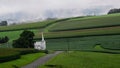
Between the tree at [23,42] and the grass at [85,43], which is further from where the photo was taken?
the tree at [23,42]

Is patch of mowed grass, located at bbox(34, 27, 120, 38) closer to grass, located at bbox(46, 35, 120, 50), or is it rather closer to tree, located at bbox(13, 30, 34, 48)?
grass, located at bbox(46, 35, 120, 50)

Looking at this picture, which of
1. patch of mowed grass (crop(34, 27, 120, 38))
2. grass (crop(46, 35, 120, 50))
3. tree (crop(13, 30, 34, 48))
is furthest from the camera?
patch of mowed grass (crop(34, 27, 120, 38))

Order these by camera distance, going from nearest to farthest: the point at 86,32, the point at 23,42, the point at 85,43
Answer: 1. the point at 23,42
2. the point at 85,43
3. the point at 86,32

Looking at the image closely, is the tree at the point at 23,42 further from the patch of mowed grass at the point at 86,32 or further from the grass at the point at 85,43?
the patch of mowed grass at the point at 86,32

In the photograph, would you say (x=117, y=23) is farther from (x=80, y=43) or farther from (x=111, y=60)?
(x=111, y=60)

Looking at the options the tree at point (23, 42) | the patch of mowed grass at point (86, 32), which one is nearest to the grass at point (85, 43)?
the patch of mowed grass at point (86, 32)

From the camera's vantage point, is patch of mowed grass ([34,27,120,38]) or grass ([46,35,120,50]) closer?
grass ([46,35,120,50])

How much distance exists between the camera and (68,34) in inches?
4469

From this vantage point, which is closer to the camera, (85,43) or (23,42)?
(23,42)

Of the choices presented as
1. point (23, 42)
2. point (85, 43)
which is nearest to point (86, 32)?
point (85, 43)

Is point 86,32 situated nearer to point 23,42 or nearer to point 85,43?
point 85,43

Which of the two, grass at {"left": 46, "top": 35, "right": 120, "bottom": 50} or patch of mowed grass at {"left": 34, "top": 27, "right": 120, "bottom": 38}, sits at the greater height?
patch of mowed grass at {"left": 34, "top": 27, "right": 120, "bottom": 38}

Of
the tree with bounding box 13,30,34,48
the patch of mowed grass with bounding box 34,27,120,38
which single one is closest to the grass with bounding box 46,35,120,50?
the patch of mowed grass with bounding box 34,27,120,38

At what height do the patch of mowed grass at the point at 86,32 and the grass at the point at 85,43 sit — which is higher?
the patch of mowed grass at the point at 86,32
